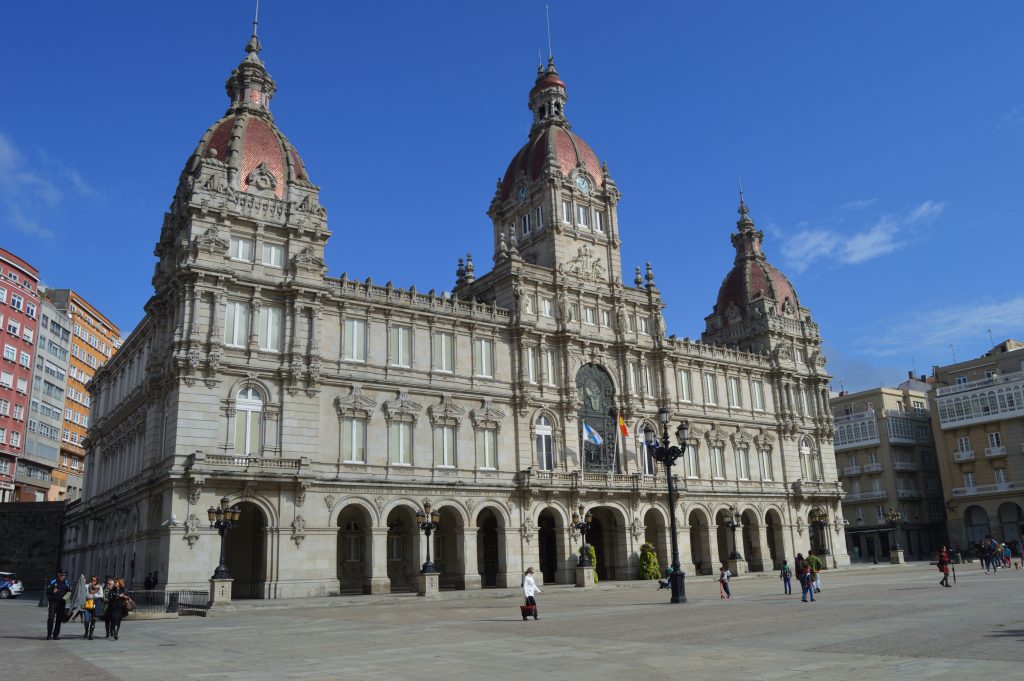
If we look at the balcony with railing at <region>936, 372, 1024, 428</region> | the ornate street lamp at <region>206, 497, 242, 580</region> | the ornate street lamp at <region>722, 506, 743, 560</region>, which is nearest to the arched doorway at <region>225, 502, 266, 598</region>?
the ornate street lamp at <region>206, 497, 242, 580</region>

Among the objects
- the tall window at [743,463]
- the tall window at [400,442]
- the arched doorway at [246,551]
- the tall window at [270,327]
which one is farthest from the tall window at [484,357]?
the tall window at [743,463]

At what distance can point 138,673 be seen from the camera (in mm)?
15906

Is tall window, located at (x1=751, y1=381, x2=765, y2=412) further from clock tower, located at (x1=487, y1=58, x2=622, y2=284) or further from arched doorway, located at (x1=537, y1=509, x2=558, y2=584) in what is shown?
arched doorway, located at (x1=537, y1=509, x2=558, y2=584)

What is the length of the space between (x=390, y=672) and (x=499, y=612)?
16.4 meters

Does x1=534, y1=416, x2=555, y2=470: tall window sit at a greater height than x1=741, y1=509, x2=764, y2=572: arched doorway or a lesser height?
greater

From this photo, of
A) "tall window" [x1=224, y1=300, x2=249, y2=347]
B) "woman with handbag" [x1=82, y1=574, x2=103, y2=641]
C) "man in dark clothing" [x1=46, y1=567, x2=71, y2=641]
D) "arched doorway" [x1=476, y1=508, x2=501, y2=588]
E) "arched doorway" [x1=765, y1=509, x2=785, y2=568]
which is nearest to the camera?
"woman with handbag" [x1=82, y1=574, x2=103, y2=641]

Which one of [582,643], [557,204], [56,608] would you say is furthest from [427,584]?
[557,204]

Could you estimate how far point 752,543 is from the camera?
6488 centimetres

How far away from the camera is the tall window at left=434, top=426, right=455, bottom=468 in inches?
1916

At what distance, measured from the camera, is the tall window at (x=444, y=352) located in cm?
5028

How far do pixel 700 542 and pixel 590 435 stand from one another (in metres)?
14.0

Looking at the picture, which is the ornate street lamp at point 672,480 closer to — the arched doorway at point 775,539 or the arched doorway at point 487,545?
the arched doorway at point 487,545

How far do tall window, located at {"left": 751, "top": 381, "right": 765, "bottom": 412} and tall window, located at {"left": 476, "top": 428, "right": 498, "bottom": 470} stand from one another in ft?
88.3

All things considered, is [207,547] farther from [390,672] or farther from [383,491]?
[390,672]
